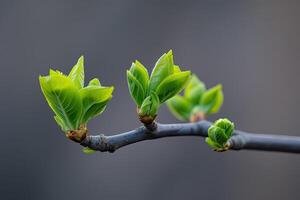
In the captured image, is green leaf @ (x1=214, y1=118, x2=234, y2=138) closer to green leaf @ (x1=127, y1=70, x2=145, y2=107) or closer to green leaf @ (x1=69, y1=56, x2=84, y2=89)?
green leaf @ (x1=127, y1=70, x2=145, y2=107)

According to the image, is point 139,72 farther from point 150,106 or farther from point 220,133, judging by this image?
point 220,133

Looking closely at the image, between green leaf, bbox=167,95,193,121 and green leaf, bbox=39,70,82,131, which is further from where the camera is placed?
green leaf, bbox=167,95,193,121

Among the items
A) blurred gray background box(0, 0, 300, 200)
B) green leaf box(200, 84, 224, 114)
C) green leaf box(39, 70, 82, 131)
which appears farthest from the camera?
blurred gray background box(0, 0, 300, 200)

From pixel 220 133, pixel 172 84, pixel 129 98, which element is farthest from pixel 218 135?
pixel 129 98

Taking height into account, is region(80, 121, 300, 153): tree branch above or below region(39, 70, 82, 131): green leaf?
below

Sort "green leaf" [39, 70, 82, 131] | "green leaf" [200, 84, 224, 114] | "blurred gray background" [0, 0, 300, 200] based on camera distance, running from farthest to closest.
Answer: "blurred gray background" [0, 0, 300, 200], "green leaf" [200, 84, 224, 114], "green leaf" [39, 70, 82, 131]

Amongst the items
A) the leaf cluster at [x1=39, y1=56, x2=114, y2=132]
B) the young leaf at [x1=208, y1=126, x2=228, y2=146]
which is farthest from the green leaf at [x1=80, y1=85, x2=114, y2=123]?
the young leaf at [x1=208, y1=126, x2=228, y2=146]

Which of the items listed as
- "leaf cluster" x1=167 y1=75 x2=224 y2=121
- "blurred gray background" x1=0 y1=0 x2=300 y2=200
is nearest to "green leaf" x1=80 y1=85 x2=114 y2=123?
"leaf cluster" x1=167 y1=75 x2=224 y2=121

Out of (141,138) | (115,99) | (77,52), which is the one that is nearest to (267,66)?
(115,99)
